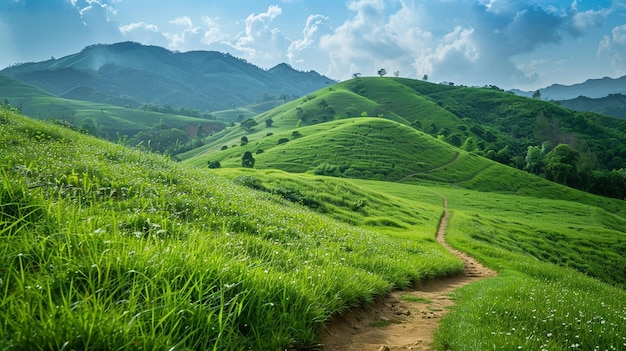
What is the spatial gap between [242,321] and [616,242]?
281ft

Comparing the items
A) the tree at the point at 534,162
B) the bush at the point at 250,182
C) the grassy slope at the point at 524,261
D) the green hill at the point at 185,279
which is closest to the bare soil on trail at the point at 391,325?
the green hill at the point at 185,279

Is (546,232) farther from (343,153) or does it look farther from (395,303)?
(343,153)

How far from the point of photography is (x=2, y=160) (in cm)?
1392

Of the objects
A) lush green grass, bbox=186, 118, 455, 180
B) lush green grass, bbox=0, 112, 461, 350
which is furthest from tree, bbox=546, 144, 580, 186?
lush green grass, bbox=0, 112, 461, 350

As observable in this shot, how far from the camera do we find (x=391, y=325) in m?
9.48

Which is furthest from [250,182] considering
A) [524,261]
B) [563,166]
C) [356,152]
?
[563,166]

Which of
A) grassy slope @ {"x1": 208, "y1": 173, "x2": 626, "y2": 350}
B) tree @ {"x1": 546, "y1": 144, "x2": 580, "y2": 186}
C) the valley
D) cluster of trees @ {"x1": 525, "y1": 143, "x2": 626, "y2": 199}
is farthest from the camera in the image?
tree @ {"x1": 546, "y1": 144, "x2": 580, "y2": 186}

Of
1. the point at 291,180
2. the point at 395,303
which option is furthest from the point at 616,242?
the point at 395,303

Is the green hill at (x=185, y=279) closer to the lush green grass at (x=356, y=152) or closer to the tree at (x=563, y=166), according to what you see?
the lush green grass at (x=356, y=152)

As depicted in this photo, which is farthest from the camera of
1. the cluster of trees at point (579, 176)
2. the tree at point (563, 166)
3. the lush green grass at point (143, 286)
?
the tree at point (563, 166)

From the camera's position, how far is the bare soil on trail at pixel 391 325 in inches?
301

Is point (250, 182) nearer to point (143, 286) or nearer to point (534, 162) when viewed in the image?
point (143, 286)

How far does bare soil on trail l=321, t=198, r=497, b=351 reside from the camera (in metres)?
7.64

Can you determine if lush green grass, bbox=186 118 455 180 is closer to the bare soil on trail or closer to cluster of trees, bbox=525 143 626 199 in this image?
cluster of trees, bbox=525 143 626 199
